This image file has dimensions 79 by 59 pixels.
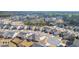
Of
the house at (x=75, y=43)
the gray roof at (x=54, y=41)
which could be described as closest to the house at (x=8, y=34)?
the gray roof at (x=54, y=41)

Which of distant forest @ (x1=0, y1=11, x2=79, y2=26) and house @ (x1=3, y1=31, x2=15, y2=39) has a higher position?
distant forest @ (x1=0, y1=11, x2=79, y2=26)

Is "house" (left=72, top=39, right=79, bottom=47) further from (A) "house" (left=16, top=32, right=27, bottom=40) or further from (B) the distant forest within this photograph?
(A) "house" (left=16, top=32, right=27, bottom=40)

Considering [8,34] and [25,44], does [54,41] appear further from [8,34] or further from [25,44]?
[8,34]

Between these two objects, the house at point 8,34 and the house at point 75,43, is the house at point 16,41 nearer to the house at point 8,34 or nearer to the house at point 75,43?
the house at point 8,34

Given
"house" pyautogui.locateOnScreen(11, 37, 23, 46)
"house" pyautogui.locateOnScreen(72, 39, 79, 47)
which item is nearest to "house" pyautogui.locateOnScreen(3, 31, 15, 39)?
"house" pyautogui.locateOnScreen(11, 37, 23, 46)

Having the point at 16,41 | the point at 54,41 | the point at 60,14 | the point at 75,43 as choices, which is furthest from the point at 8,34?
the point at 75,43

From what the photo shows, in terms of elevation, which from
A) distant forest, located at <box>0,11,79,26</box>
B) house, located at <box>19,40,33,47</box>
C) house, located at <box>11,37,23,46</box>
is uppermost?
distant forest, located at <box>0,11,79,26</box>

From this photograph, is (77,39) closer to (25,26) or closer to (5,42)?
(25,26)

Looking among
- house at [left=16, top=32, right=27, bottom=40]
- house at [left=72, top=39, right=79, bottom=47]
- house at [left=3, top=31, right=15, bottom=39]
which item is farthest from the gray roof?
house at [left=3, top=31, right=15, bottom=39]
